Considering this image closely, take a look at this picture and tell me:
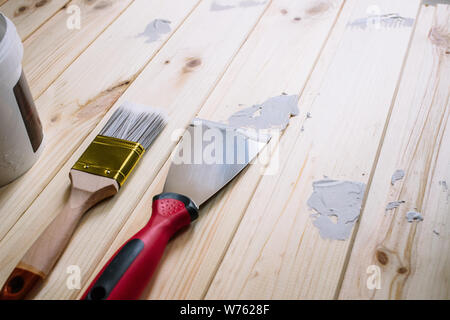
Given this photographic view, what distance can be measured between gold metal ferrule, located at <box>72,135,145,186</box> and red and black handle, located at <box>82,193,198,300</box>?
8cm

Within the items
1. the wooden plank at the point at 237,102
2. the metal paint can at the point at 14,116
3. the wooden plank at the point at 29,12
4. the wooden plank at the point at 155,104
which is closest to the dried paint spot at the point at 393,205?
Answer: the wooden plank at the point at 237,102

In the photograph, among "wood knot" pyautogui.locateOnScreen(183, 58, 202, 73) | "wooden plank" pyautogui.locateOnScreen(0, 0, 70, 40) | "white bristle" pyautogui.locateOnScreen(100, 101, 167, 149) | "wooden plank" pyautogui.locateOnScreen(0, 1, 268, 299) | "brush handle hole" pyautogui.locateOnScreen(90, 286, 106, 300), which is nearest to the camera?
"brush handle hole" pyautogui.locateOnScreen(90, 286, 106, 300)

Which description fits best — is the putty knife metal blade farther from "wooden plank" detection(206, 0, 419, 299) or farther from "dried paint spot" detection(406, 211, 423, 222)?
"dried paint spot" detection(406, 211, 423, 222)

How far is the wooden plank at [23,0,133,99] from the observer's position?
0.94 m

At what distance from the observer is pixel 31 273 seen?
1.97 feet

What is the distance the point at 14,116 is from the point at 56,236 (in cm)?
20

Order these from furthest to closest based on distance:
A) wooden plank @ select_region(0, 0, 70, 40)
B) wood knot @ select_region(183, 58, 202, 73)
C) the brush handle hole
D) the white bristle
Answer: wooden plank @ select_region(0, 0, 70, 40) → wood knot @ select_region(183, 58, 202, 73) → the white bristle → the brush handle hole

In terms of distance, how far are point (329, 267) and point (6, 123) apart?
1.73 feet

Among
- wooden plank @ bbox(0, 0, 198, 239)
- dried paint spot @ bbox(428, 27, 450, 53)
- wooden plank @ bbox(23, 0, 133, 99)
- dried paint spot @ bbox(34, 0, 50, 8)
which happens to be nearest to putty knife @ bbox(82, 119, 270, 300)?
wooden plank @ bbox(0, 0, 198, 239)

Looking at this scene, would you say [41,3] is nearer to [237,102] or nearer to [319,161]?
[237,102]

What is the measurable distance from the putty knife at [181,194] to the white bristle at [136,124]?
55 millimetres
